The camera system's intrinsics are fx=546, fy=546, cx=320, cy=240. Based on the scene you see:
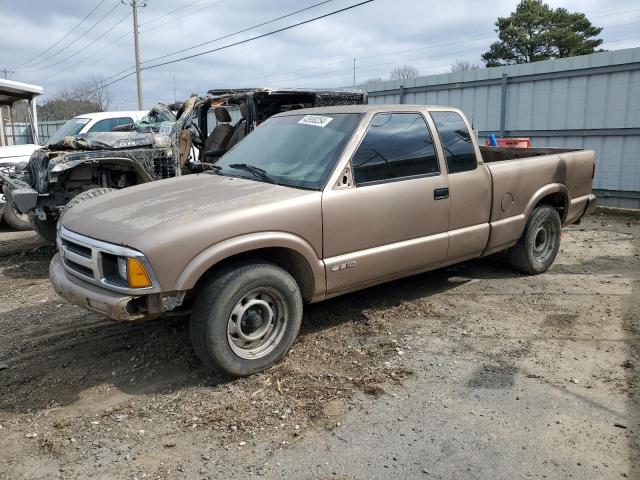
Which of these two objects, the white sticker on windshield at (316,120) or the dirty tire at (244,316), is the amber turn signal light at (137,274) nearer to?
the dirty tire at (244,316)

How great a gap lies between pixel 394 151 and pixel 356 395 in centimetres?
203

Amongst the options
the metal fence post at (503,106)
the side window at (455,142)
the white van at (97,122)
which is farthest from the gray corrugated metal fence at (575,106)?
the white van at (97,122)

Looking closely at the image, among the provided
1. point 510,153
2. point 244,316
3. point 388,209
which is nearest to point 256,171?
point 388,209

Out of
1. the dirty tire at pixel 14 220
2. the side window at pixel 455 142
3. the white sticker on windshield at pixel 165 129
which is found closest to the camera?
the side window at pixel 455 142

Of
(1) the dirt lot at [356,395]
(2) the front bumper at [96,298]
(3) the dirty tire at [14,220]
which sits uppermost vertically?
(2) the front bumper at [96,298]

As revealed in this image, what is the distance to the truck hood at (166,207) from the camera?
338 cm

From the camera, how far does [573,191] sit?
620 cm

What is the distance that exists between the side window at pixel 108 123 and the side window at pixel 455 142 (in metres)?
7.44

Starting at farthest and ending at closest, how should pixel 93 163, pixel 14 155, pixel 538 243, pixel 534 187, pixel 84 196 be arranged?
pixel 14 155 → pixel 93 163 → pixel 84 196 → pixel 538 243 → pixel 534 187

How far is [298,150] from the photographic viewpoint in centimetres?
439

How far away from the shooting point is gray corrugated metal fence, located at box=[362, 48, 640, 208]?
9703 millimetres

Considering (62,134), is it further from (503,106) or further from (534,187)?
(503,106)

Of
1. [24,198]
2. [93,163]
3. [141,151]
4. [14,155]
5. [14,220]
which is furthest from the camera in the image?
[14,155]

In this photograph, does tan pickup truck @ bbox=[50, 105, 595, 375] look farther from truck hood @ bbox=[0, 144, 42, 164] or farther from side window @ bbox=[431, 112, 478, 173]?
truck hood @ bbox=[0, 144, 42, 164]
